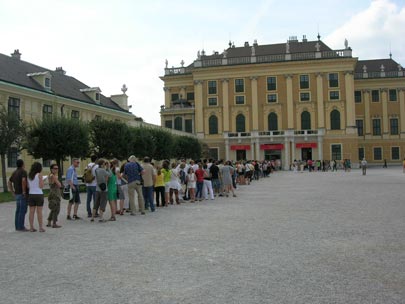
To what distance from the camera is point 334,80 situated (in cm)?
6731

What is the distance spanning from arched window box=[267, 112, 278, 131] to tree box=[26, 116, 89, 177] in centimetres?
4645

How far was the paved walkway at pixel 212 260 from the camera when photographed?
5730 millimetres

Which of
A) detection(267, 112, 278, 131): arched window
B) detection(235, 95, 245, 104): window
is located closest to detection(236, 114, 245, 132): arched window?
detection(235, 95, 245, 104): window

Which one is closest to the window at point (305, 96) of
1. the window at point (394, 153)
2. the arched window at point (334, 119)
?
the arched window at point (334, 119)

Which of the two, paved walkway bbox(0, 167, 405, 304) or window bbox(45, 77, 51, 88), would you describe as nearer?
paved walkway bbox(0, 167, 405, 304)

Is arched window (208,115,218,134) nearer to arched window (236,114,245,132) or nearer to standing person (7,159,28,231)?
arched window (236,114,245,132)

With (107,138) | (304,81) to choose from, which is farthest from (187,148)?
(304,81)

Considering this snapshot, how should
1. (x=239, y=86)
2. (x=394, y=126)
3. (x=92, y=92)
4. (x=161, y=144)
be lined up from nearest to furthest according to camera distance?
(x=161, y=144) → (x=92, y=92) → (x=239, y=86) → (x=394, y=126)

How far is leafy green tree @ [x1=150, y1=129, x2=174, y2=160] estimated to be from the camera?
40281 mm

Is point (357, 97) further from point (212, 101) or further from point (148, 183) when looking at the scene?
point (148, 183)

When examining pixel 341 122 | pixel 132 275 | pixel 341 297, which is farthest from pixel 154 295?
pixel 341 122

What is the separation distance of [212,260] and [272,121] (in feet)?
208

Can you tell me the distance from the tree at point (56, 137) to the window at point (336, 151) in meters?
47.3

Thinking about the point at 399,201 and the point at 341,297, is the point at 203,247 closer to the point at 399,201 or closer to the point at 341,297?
the point at 341,297
